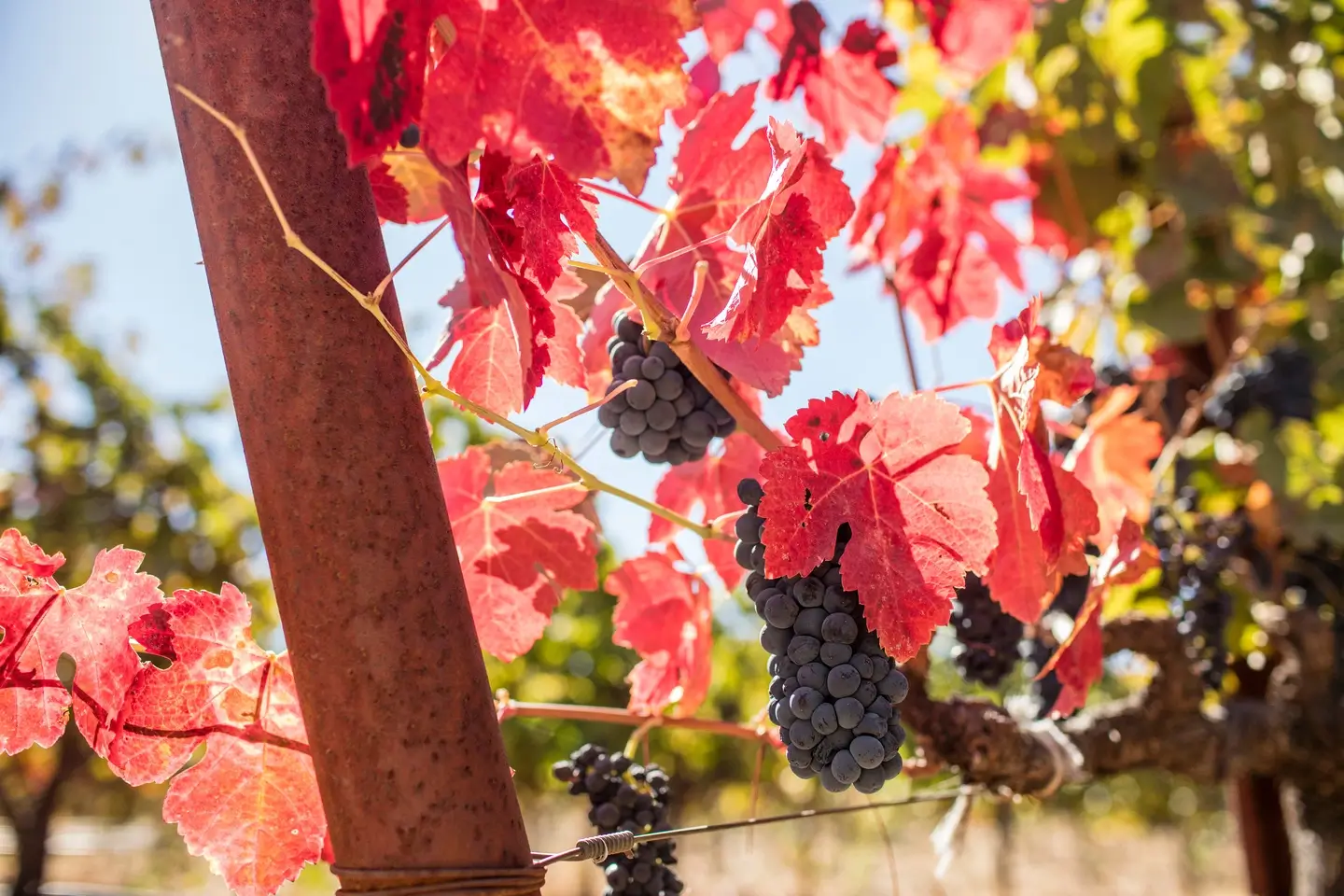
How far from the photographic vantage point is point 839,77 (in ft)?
4.10

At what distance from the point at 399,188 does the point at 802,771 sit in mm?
505

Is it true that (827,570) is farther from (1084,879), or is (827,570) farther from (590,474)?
(1084,879)

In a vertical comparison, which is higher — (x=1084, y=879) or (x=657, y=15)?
(x=657, y=15)

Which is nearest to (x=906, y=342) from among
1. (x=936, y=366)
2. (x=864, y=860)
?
(x=936, y=366)

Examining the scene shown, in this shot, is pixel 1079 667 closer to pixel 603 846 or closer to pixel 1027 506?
pixel 1027 506

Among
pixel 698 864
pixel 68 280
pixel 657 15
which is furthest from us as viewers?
pixel 698 864

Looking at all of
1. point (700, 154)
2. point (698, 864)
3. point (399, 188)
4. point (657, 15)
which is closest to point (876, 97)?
point (700, 154)

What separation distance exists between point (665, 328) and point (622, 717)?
430 millimetres

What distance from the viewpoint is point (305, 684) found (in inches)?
22.1

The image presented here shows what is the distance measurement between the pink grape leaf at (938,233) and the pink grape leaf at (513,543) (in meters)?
0.57

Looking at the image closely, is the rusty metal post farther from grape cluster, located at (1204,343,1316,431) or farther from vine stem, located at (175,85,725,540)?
grape cluster, located at (1204,343,1316,431)

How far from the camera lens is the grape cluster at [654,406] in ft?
2.60

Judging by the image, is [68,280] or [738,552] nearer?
[738,552]

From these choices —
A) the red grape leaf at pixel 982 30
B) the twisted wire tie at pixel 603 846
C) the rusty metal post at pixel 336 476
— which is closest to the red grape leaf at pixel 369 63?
the rusty metal post at pixel 336 476
